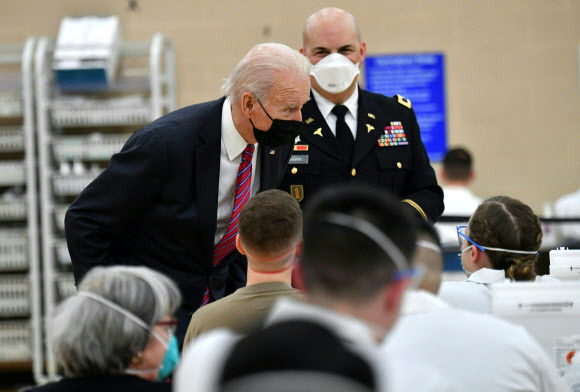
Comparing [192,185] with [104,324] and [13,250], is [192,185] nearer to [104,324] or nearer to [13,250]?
[104,324]

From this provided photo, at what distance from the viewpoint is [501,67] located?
18.7ft

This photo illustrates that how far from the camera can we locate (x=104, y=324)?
4.75 ft

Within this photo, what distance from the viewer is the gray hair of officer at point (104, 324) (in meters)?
1.42

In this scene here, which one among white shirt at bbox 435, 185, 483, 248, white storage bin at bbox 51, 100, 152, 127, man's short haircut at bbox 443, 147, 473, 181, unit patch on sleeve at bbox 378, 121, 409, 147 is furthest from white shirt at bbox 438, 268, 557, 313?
white storage bin at bbox 51, 100, 152, 127

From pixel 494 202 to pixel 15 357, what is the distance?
4.34 meters

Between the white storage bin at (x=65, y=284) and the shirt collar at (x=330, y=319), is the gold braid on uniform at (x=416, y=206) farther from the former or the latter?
the white storage bin at (x=65, y=284)

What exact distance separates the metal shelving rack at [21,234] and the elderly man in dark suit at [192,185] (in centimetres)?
338

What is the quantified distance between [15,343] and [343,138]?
145 inches

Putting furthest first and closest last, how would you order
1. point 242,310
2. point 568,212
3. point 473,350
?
point 568,212 < point 242,310 < point 473,350

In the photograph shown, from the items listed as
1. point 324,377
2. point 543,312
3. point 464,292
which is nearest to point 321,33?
point 464,292

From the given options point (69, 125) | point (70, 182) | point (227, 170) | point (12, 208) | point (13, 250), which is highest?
point (227, 170)

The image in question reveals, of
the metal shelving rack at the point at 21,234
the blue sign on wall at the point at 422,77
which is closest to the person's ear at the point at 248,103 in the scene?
the blue sign on wall at the point at 422,77

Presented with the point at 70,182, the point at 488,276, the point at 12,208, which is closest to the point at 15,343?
the point at 12,208

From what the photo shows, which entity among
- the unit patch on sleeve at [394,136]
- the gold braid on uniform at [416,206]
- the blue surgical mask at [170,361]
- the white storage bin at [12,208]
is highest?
the unit patch on sleeve at [394,136]
